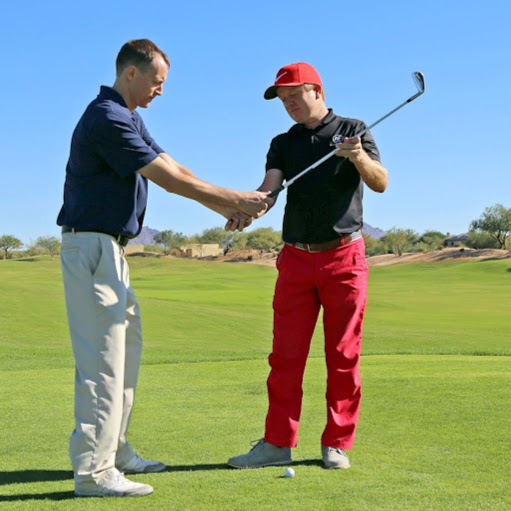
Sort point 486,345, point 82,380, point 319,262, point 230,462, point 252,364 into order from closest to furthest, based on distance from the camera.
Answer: point 82,380 < point 230,462 < point 319,262 < point 252,364 < point 486,345

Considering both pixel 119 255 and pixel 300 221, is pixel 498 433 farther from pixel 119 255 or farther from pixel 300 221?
pixel 119 255

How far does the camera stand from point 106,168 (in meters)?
3.79

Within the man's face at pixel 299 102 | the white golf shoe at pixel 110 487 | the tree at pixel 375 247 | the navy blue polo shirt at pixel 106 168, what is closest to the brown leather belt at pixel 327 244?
the man's face at pixel 299 102

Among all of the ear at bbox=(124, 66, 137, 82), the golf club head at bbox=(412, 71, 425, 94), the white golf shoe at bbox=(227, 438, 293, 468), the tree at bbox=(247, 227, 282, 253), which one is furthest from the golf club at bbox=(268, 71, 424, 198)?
the tree at bbox=(247, 227, 282, 253)

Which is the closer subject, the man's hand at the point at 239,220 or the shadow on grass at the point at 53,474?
the shadow on grass at the point at 53,474

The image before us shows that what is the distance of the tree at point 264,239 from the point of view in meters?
87.4

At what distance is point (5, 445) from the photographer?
15.0 feet

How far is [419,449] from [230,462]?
1.10 m

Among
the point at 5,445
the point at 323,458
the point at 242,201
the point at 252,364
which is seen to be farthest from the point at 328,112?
the point at 252,364

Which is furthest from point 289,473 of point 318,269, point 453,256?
point 453,256

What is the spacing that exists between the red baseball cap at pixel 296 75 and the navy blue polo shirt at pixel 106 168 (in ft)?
3.31

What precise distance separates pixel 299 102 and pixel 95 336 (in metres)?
1.87

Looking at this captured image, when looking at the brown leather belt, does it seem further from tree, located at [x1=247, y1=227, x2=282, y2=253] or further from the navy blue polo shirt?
tree, located at [x1=247, y1=227, x2=282, y2=253]

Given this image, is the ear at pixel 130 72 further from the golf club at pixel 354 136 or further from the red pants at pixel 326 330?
the red pants at pixel 326 330
